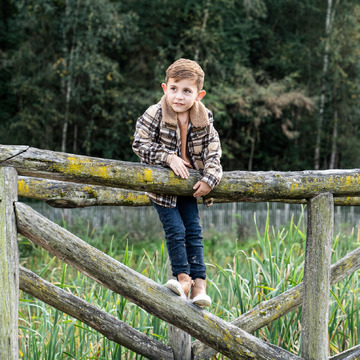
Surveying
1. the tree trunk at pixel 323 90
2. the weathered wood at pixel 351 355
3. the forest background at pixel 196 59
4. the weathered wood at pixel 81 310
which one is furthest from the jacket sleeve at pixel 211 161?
the tree trunk at pixel 323 90

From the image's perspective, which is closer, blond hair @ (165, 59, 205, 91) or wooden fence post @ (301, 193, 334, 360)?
blond hair @ (165, 59, 205, 91)

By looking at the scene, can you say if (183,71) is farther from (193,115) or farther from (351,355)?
(351,355)

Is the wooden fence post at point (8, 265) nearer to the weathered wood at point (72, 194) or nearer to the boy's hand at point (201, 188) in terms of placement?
the boy's hand at point (201, 188)

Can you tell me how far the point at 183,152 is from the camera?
118 inches

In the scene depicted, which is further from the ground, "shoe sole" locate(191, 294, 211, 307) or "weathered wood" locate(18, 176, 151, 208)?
"weathered wood" locate(18, 176, 151, 208)

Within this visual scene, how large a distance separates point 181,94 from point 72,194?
1.07 m

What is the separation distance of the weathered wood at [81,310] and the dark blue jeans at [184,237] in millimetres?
557

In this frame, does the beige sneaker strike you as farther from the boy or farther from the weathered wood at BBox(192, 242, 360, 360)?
the weathered wood at BBox(192, 242, 360, 360)

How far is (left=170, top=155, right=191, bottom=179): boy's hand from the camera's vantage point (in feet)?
9.09

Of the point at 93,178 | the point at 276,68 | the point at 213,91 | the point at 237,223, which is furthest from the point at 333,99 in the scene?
the point at 93,178

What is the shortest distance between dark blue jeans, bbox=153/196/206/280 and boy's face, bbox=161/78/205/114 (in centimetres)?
47

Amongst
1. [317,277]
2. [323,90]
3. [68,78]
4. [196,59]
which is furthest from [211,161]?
[323,90]

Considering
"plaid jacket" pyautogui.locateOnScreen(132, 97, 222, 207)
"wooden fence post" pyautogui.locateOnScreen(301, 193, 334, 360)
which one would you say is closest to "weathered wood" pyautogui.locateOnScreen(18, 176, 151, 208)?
"plaid jacket" pyautogui.locateOnScreen(132, 97, 222, 207)

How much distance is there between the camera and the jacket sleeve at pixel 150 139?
2.88 m
